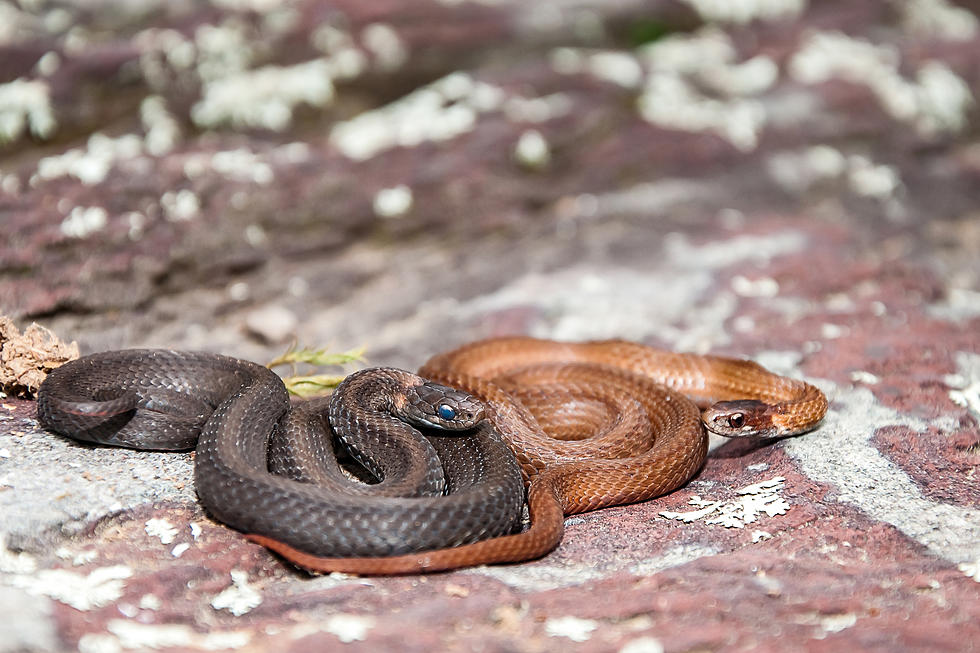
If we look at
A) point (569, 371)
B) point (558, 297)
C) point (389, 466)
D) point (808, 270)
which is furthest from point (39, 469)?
point (808, 270)

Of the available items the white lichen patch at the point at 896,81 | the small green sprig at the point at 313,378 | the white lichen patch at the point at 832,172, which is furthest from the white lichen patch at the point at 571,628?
the white lichen patch at the point at 896,81

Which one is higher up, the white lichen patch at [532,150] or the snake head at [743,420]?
the white lichen patch at [532,150]

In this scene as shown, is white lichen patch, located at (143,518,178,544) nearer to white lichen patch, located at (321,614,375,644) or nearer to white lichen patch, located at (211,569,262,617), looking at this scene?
white lichen patch, located at (211,569,262,617)

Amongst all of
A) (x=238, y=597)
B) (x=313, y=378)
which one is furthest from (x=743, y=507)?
(x=313, y=378)

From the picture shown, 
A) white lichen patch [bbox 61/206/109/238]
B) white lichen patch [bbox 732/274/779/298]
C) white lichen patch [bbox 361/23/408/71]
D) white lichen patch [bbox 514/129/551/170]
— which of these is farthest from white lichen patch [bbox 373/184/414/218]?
white lichen patch [bbox 732/274/779/298]

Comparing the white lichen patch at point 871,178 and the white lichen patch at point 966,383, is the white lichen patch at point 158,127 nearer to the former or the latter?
the white lichen patch at point 966,383
